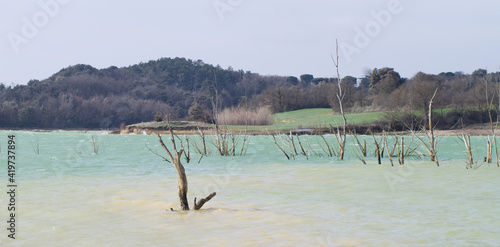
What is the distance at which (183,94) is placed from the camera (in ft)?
367

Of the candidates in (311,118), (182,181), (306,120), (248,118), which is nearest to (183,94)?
(311,118)

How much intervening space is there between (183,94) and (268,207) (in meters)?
103

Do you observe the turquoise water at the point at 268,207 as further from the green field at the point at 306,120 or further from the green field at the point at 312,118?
the green field at the point at 312,118

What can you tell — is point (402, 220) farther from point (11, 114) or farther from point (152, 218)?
point (11, 114)

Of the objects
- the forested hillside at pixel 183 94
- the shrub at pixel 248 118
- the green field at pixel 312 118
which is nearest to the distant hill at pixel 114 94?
the forested hillside at pixel 183 94

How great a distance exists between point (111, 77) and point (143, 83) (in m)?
7.12

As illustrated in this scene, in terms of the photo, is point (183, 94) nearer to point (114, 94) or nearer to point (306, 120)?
point (114, 94)

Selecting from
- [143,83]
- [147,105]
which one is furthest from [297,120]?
[143,83]

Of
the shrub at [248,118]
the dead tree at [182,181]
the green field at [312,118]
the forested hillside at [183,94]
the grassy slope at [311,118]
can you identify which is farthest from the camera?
the forested hillside at [183,94]

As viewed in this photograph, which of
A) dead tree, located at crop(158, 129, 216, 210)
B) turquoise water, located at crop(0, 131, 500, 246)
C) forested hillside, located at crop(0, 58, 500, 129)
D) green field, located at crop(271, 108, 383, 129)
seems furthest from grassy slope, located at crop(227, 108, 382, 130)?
dead tree, located at crop(158, 129, 216, 210)

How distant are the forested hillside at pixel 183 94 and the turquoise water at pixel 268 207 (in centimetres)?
3072

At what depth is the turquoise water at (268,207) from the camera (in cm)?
753

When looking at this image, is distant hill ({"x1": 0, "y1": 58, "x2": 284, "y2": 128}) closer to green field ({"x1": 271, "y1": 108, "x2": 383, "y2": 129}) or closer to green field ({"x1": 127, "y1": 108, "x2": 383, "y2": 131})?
green field ({"x1": 271, "y1": 108, "x2": 383, "y2": 129})

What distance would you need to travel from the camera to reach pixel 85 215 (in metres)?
9.23
